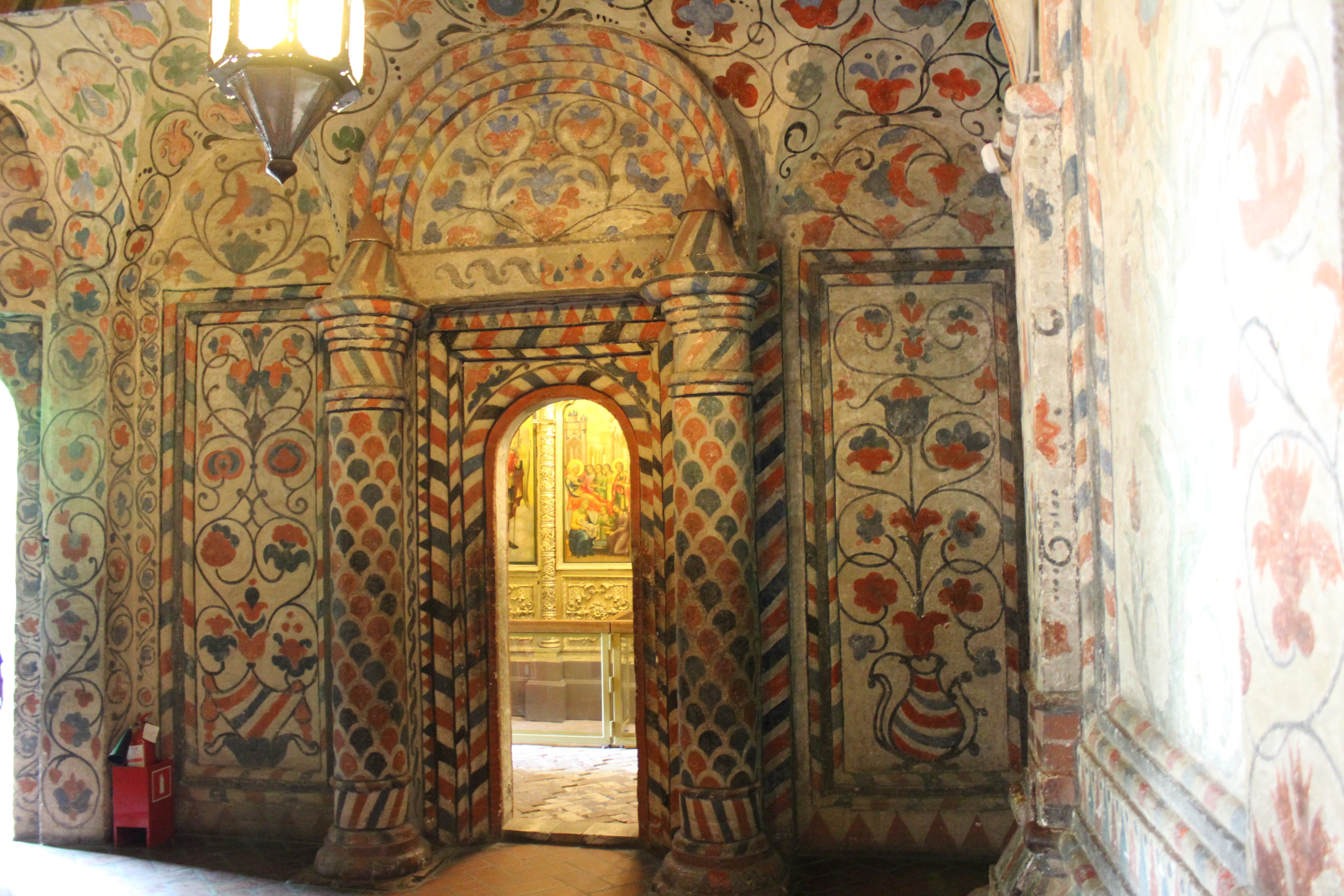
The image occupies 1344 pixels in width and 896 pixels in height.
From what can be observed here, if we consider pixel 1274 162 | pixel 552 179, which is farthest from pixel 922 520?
pixel 1274 162

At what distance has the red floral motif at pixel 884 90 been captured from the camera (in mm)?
4875

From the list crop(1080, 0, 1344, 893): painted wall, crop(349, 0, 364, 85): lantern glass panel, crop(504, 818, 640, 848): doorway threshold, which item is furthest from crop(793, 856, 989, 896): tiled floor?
crop(349, 0, 364, 85): lantern glass panel

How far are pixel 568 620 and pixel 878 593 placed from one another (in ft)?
13.1

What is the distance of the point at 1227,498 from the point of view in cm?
144

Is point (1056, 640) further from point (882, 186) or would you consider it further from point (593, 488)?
point (593, 488)

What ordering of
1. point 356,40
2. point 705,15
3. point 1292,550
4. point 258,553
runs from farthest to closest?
1. point 258,553
2. point 705,15
3. point 356,40
4. point 1292,550

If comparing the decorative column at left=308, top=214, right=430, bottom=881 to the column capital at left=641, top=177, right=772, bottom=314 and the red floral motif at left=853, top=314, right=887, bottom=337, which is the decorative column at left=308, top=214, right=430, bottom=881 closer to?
the column capital at left=641, top=177, right=772, bottom=314

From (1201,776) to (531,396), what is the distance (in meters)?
4.19

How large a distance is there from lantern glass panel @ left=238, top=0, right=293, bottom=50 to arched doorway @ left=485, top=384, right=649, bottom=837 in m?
2.99

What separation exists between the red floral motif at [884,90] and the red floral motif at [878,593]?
2.14m

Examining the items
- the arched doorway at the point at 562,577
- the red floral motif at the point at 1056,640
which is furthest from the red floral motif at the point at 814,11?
the red floral motif at the point at 1056,640

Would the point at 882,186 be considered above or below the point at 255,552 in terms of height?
above

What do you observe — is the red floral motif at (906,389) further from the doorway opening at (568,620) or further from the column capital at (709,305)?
the doorway opening at (568,620)

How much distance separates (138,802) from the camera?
206 inches
